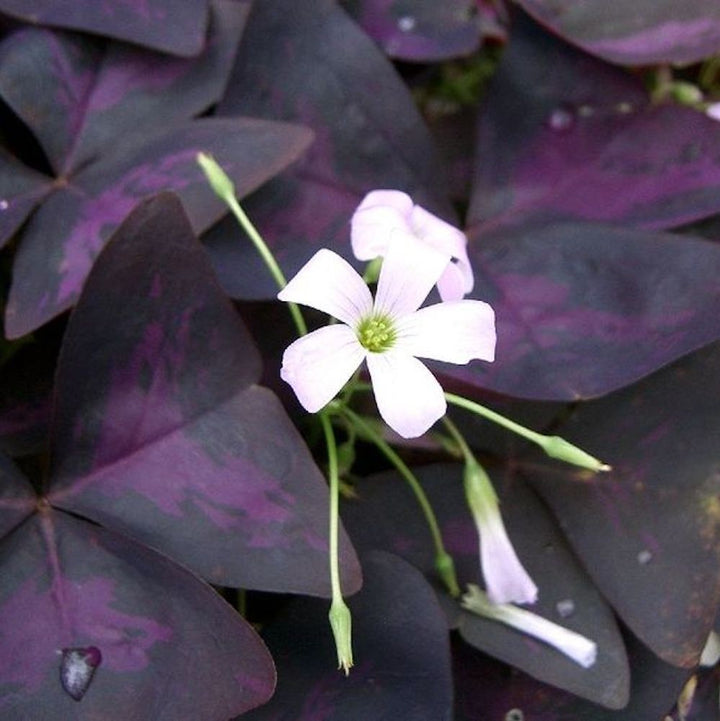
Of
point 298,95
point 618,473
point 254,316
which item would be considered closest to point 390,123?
point 298,95

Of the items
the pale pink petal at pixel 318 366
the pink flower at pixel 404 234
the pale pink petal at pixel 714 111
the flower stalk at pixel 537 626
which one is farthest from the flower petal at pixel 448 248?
the pale pink petal at pixel 714 111

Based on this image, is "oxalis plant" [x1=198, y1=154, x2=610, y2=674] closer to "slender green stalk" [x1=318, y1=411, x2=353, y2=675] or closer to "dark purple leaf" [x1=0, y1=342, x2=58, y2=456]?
"slender green stalk" [x1=318, y1=411, x2=353, y2=675]

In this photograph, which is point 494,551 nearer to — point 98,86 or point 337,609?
point 337,609

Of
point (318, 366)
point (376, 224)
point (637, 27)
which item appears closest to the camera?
point (318, 366)

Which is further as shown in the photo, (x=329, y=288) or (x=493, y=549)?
(x=493, y=549)

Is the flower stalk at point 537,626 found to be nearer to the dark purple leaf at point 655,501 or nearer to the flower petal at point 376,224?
the dark purple leaf at point 655,501

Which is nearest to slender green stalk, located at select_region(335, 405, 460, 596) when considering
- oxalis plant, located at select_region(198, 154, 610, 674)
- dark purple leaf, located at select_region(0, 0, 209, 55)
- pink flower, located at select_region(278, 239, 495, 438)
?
oxalis plant, located at select_region(198, 154, 610, 674)

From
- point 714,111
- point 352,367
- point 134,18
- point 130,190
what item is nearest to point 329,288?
point 352,367
